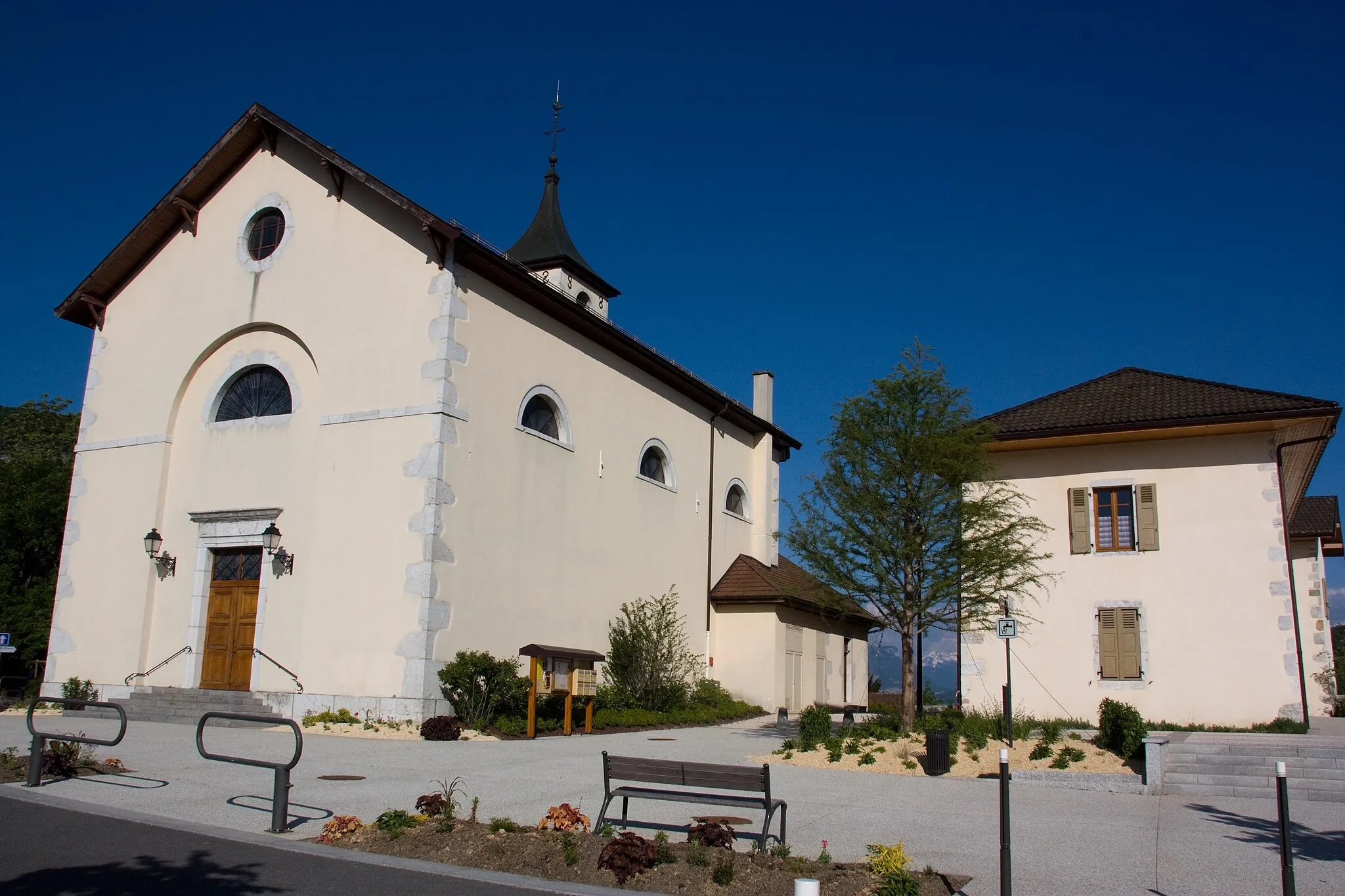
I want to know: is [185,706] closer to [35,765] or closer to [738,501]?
[35,765]

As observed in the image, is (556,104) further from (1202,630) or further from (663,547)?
(1202,630)

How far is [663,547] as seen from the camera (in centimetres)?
2581

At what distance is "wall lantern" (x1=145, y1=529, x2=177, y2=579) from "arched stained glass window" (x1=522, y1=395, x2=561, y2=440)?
24.1ft

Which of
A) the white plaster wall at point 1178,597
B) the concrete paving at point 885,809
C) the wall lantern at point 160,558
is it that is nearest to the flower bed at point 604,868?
the concrete paving at point 885,809

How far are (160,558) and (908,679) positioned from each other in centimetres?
1429

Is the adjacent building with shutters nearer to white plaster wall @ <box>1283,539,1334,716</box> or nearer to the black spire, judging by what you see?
white plaster wall @ <box>1283,539,1334,716</box>

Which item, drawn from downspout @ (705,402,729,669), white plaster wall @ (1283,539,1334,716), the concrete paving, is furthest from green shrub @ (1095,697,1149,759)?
downspout @ (705,402,729,669)

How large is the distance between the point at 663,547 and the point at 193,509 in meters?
10.5

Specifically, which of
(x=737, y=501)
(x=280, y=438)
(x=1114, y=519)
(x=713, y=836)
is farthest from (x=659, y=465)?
(x=713, y=836)

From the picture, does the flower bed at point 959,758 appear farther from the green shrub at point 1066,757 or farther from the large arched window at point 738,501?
the large arched window at point 738,501

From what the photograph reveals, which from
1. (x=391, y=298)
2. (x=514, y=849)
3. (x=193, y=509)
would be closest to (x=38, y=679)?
(x=193, y=509)

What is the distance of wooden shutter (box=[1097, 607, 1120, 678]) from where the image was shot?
19.4 meters

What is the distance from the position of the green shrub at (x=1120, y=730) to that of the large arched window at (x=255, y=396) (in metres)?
15.2

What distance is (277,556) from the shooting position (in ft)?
63.0
